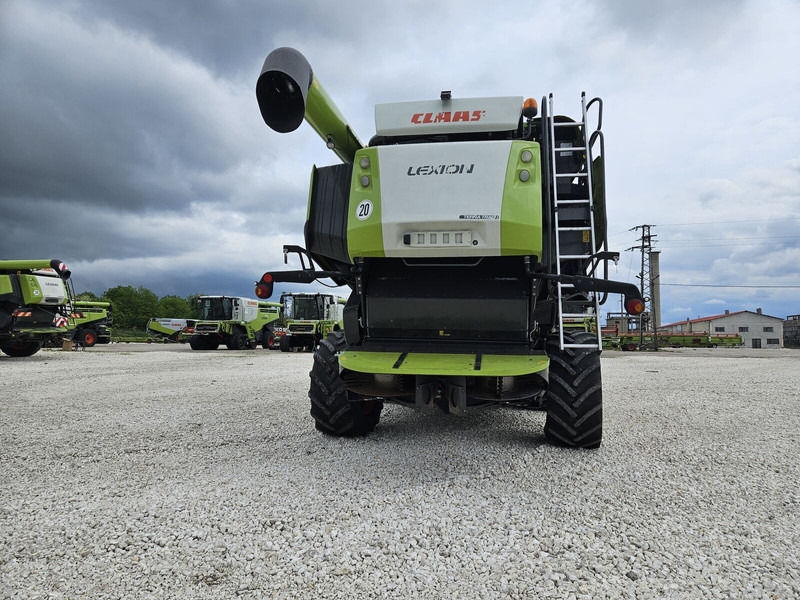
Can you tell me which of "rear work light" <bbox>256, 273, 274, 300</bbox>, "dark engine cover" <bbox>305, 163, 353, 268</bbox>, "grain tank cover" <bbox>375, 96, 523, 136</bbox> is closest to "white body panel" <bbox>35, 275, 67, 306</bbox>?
"rear work light" <bbox>256, 273, 274, 300</bbox>

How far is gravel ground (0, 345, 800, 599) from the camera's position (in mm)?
1936

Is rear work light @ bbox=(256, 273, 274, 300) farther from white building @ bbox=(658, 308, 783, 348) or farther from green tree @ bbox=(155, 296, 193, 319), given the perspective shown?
green tree @ bbox=(155, 296, 193, 319)

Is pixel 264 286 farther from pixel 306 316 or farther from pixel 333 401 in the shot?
pixel 306 316

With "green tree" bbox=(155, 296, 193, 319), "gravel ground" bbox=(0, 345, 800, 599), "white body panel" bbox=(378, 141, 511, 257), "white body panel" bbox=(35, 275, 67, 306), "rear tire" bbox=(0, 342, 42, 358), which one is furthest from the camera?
"green tree" bbox=(155, 296, 193, 319)

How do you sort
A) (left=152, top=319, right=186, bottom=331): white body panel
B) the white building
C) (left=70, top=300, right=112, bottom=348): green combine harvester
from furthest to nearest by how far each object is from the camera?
1. the white building
2. (left=152, top=319, right=186, bottom=331): white body panel
3. (left=70, top=300, right=112, bottom=348): green combine harvester

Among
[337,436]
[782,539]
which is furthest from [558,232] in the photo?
[337,436]

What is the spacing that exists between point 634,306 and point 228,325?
72.6ft

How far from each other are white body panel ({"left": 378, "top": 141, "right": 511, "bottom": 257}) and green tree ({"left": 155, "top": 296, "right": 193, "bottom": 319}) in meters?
77.7

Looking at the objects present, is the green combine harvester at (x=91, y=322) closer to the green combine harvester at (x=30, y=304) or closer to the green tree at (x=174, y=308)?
the green combine harvester at (x=30, y=304)

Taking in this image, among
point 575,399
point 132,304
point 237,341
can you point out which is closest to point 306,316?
point 237,341

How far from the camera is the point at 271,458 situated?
357cm

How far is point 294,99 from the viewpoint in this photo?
3639 mm

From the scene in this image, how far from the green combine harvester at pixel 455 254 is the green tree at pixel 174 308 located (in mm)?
77025

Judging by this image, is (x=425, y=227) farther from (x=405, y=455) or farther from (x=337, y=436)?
(x=337, y=436)
